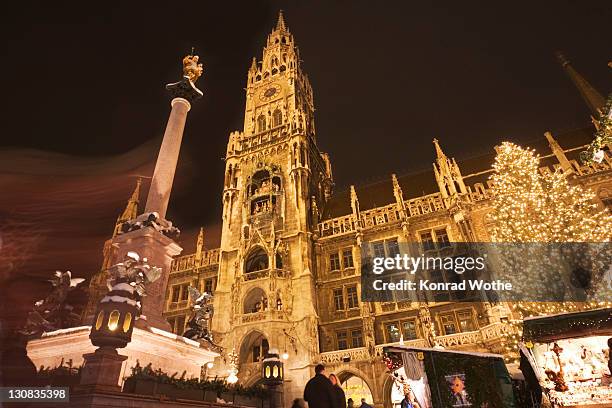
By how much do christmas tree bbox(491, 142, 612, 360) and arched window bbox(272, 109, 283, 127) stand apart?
26.4 m

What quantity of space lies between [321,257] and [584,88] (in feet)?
110

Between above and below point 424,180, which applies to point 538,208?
below

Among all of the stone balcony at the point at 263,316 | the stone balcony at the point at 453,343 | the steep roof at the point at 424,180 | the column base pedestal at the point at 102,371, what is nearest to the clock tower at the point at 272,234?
the stone balcony at the point at 263,316

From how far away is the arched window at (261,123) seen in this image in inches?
1561

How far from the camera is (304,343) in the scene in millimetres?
23156

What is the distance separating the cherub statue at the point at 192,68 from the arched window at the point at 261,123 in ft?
68.4

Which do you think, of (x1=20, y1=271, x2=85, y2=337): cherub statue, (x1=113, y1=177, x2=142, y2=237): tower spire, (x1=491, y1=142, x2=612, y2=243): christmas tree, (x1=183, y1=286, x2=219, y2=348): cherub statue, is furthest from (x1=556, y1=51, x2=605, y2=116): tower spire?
(x1=113, y1=177, x2=142, y2=237): tower spire

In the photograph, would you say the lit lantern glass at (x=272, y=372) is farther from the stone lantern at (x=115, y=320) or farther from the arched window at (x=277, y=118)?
the arched window at (x=277, y=118)

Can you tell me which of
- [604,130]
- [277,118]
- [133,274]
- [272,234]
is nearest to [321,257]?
[272,234]

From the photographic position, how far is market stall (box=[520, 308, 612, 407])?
354 inches

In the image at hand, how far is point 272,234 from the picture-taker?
92.7 feet

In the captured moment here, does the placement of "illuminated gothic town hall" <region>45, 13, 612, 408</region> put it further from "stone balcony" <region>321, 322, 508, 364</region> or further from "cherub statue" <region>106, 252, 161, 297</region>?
"cherub statue" <region>106, 252, 161, 297</region>

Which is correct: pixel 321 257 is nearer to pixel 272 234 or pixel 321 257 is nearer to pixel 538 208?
pixel 272 234

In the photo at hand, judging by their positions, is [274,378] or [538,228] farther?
[538,228]
